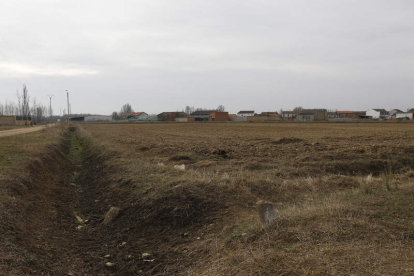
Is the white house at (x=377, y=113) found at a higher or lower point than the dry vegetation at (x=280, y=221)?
higher

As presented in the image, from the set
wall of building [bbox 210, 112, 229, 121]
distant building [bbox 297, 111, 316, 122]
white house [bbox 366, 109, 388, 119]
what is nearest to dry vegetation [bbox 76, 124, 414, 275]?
wall of building [bbox 210, 112, 229, 121]

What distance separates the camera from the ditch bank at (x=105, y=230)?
6180 mm

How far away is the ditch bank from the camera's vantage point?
20.3 ft

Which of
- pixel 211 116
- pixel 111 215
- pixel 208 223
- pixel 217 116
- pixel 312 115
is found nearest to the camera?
pixel 208 223

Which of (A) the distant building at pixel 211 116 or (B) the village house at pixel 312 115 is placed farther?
(B) the village house at pixel 312 115

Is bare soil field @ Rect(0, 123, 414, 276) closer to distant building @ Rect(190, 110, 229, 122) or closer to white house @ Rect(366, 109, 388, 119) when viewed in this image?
distant building @ Rect(190, 110, 229, 122)

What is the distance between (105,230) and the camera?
8.62 meters

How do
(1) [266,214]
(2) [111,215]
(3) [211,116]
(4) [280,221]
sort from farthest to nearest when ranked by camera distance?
1. (3) [211,116]
2. (2) [111,215]
3. (4) [280,221]
4. (1) [266,214]

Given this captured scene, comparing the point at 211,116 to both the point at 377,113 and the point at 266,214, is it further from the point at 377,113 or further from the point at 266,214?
the point at 266,214

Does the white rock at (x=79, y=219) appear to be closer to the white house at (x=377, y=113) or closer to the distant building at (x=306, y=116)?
the distant building at (x=306, y=116)

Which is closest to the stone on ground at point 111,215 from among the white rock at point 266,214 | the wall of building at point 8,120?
the white rock at point 266,214

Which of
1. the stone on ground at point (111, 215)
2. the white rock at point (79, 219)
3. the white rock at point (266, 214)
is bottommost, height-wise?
the white rock at point (79, 219)

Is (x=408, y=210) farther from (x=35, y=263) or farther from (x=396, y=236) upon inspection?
(x=35, y=263)

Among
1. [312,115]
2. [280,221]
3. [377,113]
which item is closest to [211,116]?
[312,115]
